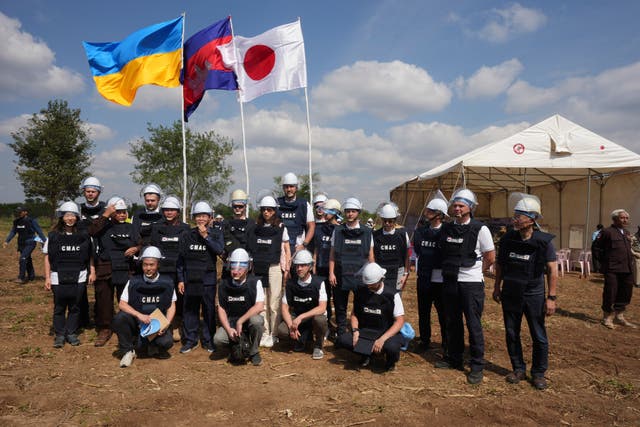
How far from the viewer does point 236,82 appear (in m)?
9.68

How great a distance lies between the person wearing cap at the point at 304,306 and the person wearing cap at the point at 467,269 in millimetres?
1603

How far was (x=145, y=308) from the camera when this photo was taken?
523 centimetres

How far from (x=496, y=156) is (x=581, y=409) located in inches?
389

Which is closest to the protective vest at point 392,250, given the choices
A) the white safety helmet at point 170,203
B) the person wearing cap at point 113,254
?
the white safety helmet at point 170,203

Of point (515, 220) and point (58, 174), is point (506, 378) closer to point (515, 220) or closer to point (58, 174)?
point (515, 220)

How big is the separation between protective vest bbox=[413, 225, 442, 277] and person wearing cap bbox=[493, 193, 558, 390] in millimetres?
872

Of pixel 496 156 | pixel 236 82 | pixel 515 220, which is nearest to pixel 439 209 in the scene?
pixel 515 220

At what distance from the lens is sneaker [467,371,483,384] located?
14.9ft

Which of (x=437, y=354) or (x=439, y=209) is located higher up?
(x=439, y=209)

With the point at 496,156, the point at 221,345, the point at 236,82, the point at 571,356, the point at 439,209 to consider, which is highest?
the point at 236,82

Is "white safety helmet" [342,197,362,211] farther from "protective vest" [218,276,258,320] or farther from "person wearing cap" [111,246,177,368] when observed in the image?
"person wearing cap" [111,246,177,368]

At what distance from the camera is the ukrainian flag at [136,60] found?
9.23 metres

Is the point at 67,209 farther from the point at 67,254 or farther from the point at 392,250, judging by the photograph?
the point at 392,250

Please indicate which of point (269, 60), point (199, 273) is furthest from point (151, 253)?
point (269, 60)
